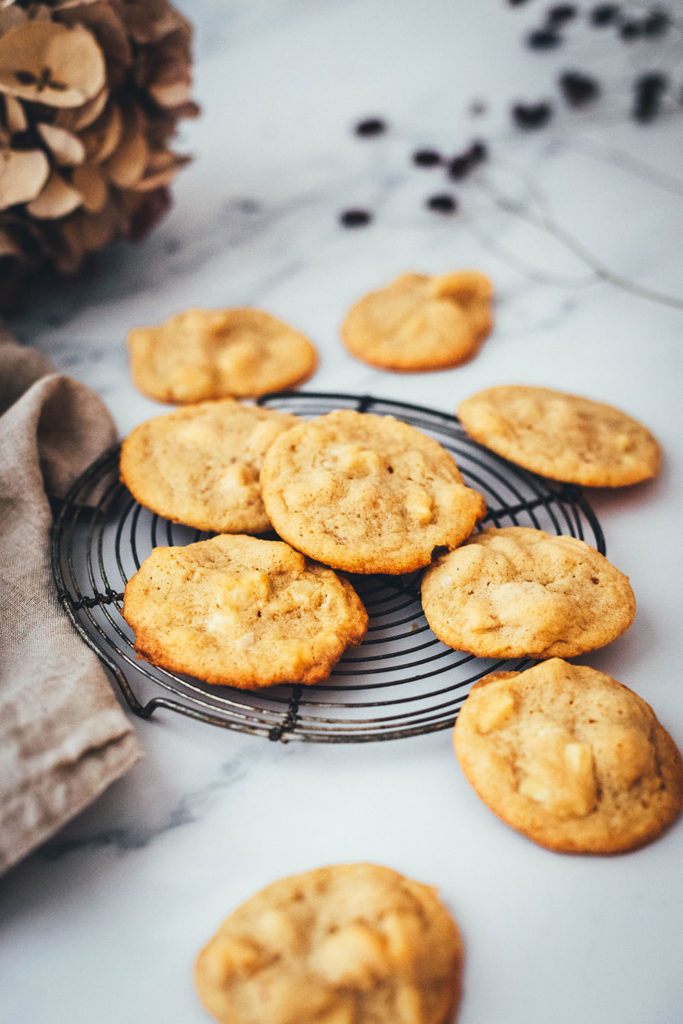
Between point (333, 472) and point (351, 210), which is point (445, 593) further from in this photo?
point (351, 210)

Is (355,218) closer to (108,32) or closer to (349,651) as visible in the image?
(108,32)

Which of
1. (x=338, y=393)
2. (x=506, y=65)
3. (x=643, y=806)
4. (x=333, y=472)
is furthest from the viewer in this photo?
(x=506, y=65)

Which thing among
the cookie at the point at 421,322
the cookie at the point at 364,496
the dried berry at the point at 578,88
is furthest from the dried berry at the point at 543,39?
the cookie at the point at 364,496

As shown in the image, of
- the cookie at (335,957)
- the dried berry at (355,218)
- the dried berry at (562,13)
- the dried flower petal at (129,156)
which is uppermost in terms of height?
the dried berry at (562,13)

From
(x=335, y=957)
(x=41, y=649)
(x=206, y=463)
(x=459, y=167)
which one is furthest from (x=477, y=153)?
(x=335, y=957)

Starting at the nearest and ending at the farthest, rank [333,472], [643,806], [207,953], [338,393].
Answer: [207,953] → [643,806] → [333,472] → [338,393]

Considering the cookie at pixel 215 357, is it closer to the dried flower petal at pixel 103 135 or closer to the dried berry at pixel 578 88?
Answer: the dried flower petal at pixel 103 135

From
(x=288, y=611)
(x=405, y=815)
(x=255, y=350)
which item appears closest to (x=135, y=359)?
(x=255, y=350)
